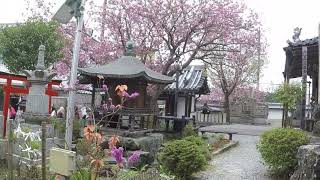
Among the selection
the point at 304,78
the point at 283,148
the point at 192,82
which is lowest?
the point at 283,148

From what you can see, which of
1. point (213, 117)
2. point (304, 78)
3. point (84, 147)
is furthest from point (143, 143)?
point (213, 117)

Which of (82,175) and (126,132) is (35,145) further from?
(126,132)

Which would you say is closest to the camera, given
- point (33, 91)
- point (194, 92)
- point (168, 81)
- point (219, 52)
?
point (33, 91)

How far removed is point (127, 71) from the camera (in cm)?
1454

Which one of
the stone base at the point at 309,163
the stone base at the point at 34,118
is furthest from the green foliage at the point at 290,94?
the stone base at the point at 34,118

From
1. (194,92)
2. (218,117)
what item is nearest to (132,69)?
(194,92)

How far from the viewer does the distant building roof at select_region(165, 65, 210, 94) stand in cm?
2244

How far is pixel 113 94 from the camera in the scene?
14945mm

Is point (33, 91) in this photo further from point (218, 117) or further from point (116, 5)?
point (218, 117)

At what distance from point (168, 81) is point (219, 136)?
4.51 metres

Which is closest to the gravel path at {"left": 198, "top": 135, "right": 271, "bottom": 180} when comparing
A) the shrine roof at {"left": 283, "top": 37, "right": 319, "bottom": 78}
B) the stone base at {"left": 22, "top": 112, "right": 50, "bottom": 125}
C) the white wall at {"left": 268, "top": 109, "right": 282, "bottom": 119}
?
the shrine roof at {"left": 283, "top": 37, "right": 319, "bottom": 78}

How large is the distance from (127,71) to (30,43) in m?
12.8

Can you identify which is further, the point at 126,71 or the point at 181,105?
the point at 181,105

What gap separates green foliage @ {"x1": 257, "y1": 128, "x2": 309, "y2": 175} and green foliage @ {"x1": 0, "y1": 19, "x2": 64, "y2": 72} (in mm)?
17603
